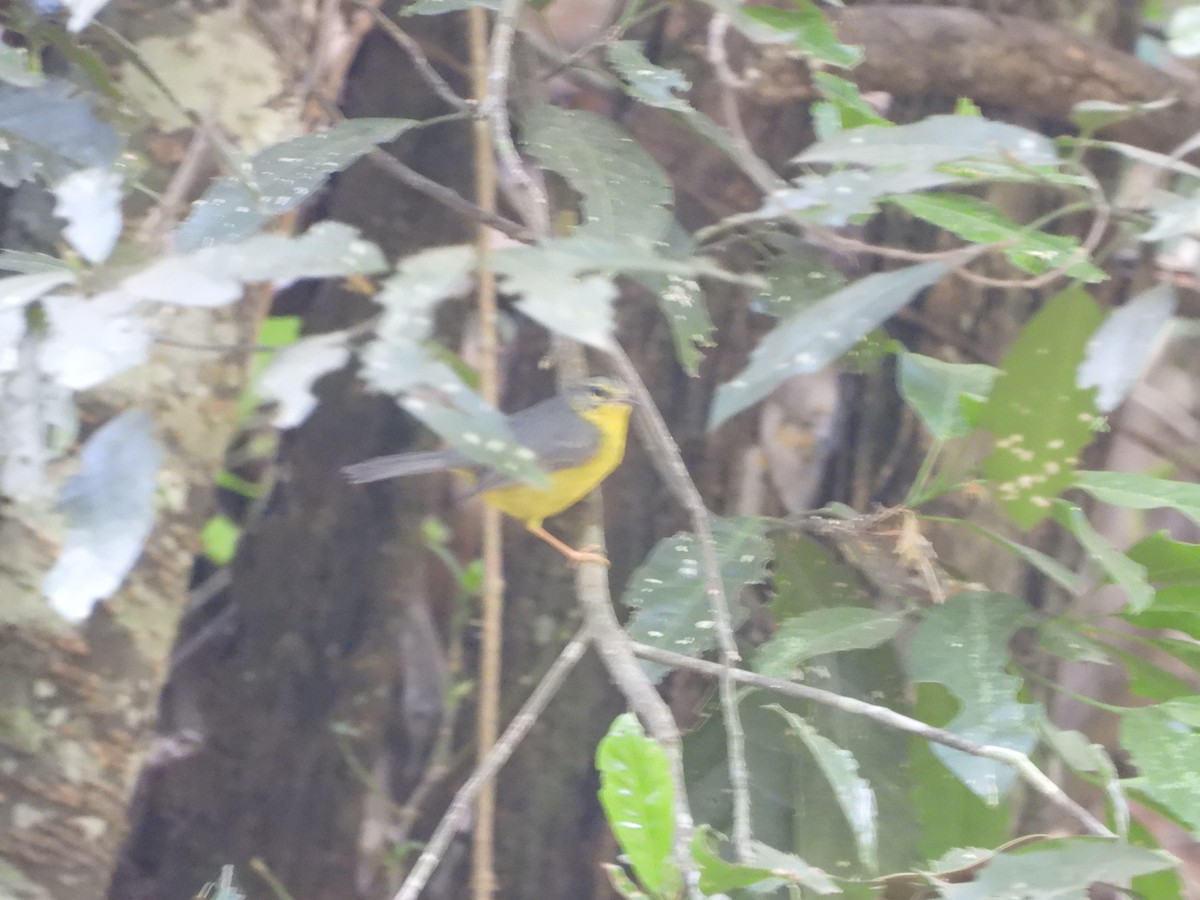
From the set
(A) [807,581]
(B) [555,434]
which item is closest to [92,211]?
(A) [807,581]

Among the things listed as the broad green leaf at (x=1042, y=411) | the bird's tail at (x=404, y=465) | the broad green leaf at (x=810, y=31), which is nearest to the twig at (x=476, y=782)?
the broad green leaf at (x=1042, y=411)

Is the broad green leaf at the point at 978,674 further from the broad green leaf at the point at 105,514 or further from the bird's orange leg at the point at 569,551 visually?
the broad green leaf at the point at 105,514

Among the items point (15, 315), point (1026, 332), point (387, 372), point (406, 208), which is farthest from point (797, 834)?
point (406, 208)

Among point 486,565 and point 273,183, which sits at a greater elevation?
point 273,183

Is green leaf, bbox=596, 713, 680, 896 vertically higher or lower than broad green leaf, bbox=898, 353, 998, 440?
lower

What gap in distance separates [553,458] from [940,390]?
3.87 feet

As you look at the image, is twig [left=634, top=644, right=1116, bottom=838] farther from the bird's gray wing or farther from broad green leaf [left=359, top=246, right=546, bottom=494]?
the bird's gray wing

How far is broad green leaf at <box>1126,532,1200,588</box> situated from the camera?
4.99 feet

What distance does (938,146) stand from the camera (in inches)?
44.0

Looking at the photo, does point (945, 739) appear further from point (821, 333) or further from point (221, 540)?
point (221, 540)

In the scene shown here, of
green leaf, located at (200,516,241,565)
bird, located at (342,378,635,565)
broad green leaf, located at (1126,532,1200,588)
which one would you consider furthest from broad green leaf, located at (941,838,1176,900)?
green leaf, located at (200,516,241,565)

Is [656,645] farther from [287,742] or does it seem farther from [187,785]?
[187,785]

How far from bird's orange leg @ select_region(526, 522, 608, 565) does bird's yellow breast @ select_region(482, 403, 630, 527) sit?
3cm

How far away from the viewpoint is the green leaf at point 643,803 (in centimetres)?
102
